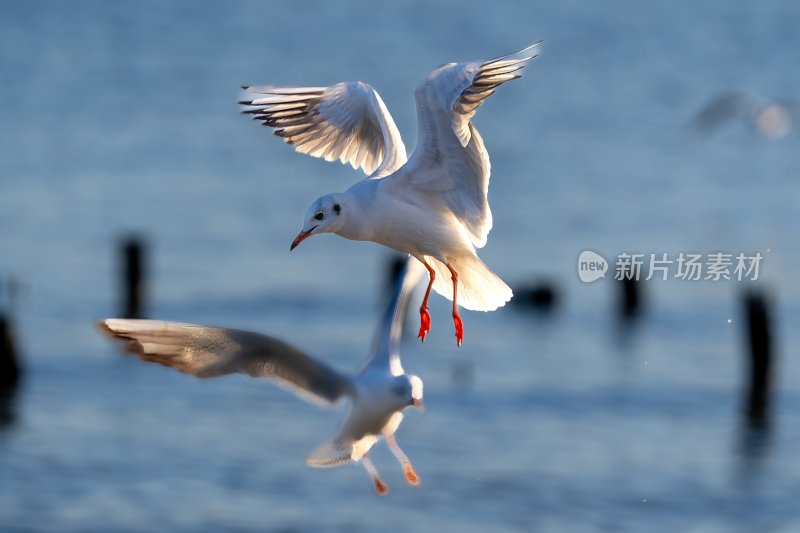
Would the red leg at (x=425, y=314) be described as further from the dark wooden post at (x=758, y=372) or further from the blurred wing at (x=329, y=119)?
the dark wooden post at (x=758, y=372)

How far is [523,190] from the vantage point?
29.0 m

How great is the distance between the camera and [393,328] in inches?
283

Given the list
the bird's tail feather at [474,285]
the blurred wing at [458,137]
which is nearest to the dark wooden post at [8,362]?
the bird's tail feather at [474,285]

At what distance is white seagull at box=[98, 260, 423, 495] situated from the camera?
6785 mm

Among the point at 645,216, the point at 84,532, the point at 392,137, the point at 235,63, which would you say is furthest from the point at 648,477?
the point at 235,63

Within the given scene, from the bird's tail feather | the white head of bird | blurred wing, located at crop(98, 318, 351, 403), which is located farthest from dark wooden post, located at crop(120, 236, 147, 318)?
the white head of bird

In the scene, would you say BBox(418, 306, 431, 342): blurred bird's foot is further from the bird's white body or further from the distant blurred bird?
the distant blurred bird

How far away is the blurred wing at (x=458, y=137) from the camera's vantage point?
6.61 m

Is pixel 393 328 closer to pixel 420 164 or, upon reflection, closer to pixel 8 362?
pixel 420 164

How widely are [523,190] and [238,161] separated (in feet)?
16.7

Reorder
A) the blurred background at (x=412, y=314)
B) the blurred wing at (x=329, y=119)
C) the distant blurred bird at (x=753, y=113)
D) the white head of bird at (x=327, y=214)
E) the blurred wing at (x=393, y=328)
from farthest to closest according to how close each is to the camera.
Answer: the blurred background at (x=412, y=314)
the distant blurred bird at (x=753, y=113)
the blurred wing at (x=329, y=119)
the blurred wing at (x=393, y=328)
the white head of bird at (x=327, y=214)

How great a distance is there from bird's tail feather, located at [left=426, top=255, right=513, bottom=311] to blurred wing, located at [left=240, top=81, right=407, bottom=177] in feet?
2.07

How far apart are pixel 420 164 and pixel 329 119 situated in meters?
1.15

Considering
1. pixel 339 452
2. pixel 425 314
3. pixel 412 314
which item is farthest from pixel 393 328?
pixel 412 314
